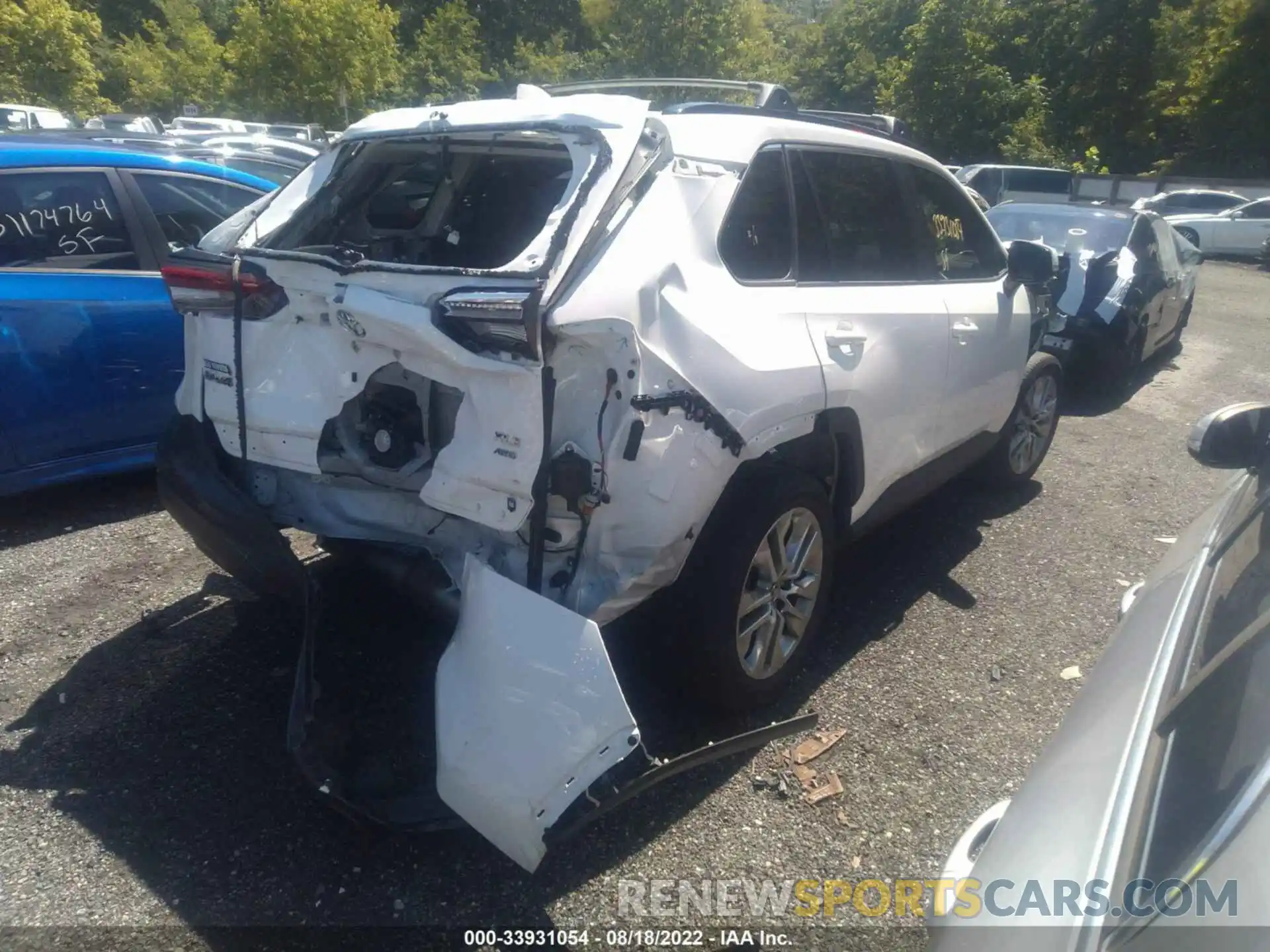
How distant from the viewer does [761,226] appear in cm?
315

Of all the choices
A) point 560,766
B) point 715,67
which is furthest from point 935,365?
point 715,67

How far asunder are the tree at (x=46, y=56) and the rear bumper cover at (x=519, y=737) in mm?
30227

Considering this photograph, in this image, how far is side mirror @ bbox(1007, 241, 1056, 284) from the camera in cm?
461

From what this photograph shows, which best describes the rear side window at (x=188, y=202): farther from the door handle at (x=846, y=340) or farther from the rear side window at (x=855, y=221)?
the door handle at (x=846, y=340)

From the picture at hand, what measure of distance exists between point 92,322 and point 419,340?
9.29 ft

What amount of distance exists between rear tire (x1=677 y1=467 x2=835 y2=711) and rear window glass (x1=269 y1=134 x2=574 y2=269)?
1.29 m

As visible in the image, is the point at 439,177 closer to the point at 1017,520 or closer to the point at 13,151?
the point at 13,151

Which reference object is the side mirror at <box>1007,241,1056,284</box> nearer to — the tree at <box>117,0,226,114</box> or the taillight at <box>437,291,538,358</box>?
the taillight at <box>437,291,538,358</box>

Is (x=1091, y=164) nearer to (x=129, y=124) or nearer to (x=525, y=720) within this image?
(x=129, y=124)

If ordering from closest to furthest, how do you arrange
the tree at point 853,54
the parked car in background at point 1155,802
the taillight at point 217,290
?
1. the parked car in background at point 1155,802
2. the taillight at point 217,290
3. the tree at point 853,54

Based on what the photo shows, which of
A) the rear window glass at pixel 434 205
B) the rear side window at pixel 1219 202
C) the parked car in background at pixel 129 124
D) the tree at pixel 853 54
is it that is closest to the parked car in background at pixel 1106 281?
the rear window glass at pixel 434 205

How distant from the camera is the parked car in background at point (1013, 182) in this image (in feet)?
65.7

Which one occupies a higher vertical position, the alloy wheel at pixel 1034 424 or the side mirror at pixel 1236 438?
the side mirror at pixel 1236 438

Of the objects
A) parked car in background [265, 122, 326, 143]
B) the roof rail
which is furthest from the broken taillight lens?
parked car in background [265, 122, 326, 143]
